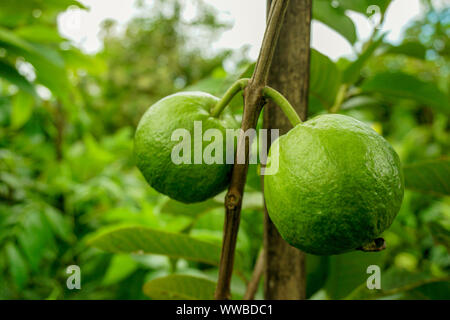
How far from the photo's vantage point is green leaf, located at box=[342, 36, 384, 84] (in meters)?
0.74

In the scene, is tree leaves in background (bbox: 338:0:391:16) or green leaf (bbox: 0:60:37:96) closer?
tree leaves in background (bbox: 338:0:391:16)

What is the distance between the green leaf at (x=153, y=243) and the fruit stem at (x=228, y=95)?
27 cm

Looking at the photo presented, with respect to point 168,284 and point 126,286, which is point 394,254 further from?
point 168,284

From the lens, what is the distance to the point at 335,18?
0.83m

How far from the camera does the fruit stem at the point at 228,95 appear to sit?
44cm

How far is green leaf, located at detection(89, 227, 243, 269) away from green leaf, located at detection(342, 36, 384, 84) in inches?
17.2

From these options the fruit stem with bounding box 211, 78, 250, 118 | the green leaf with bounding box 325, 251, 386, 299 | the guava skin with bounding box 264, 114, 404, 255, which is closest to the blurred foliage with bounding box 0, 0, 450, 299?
the green leaf with bounding box 325, 251, 386, 299

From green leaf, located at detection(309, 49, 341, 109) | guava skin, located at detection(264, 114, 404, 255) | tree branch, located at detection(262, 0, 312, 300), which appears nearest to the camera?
guava skin, located at detection(264, 114, 404, 255)

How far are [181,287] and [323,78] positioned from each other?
1.53 feet

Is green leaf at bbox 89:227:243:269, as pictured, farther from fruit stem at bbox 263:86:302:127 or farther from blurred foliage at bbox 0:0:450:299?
fruit stem at bbox 263:86:302:127

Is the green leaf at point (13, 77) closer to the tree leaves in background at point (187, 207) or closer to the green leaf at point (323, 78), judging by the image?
the tree leaves in background at point (187, 207)

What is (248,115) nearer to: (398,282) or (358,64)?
(358,64)

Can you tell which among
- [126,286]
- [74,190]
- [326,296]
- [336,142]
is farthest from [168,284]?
[74,190]

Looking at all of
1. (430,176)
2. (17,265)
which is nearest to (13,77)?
(17,265)
